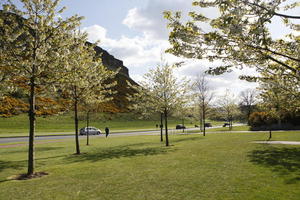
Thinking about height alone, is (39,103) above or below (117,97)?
below

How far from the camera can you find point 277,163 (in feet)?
32.0

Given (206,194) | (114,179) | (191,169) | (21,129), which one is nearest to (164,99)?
(191,169)

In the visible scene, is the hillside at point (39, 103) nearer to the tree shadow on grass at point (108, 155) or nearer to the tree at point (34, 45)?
the tree at point (34, 45)

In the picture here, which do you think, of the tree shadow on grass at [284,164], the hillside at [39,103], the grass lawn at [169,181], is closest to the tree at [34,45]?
the hillside at [39,103]

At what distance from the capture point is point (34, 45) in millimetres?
9219

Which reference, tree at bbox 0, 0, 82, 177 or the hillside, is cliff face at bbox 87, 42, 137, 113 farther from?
tree at bbox 0, 0, 82, 177

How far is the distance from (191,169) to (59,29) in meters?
8.24

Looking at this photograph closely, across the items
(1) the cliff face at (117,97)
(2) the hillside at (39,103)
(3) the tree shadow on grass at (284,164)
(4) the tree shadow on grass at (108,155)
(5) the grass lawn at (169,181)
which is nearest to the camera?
(5) the grass lawn at (169,181)

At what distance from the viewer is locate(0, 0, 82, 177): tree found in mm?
8711

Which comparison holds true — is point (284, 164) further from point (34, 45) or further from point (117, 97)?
point (117, 97)

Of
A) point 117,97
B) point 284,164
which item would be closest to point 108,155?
point 284,164

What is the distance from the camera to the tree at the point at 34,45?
8.71 meters

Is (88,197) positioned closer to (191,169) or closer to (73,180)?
(73,180)

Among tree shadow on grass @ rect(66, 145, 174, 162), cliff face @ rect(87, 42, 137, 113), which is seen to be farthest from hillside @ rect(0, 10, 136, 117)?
tree shadow on grass @ rect(66, 145, 174, 162)
